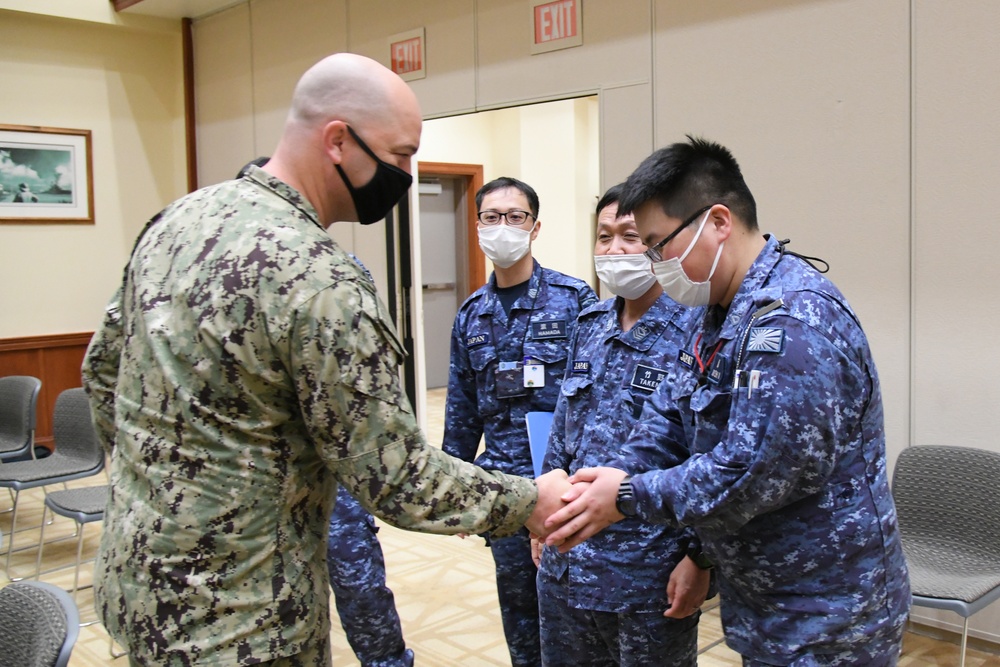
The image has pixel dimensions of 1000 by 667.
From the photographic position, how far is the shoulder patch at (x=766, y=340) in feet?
4.75

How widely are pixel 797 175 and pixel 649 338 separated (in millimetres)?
2058

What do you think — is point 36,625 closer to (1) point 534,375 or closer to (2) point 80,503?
(1) point 534,375

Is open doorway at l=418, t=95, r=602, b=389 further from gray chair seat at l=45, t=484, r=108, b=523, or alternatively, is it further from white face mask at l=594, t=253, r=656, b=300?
white face mask at l=594, t=253, r=656, b=300

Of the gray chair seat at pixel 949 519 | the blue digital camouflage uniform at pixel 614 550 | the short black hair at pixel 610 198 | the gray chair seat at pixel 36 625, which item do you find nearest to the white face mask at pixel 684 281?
the blue digital camouflage uniform at pixel 614 550

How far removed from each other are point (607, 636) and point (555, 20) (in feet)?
12.0

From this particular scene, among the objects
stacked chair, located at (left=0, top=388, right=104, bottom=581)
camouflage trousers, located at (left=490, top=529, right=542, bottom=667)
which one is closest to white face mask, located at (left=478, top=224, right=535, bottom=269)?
camouflage trousers, located at (left=490, top=529, right=542, bottom=667)

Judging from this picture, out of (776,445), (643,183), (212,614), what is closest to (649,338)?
(643,183)

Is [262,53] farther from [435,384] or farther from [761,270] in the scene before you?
[761,270]

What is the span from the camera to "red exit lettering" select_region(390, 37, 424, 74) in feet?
18.4

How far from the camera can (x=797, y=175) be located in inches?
147

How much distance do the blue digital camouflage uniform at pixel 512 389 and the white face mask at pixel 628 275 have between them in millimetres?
353

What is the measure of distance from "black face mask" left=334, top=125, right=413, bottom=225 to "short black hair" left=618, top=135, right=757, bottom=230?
0.50 m

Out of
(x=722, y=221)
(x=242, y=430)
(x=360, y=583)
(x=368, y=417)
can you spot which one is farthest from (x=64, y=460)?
(x=722, y=221)

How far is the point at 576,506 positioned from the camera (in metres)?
1.78
